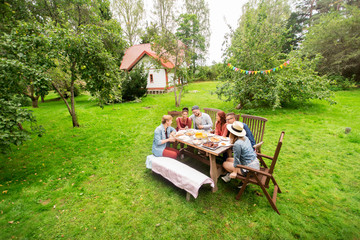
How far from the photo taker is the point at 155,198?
3506mm

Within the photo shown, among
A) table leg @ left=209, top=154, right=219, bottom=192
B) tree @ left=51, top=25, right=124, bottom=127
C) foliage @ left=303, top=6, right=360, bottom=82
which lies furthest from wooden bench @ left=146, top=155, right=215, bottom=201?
foliage @ left=303, top=6, right=360, bottom=82

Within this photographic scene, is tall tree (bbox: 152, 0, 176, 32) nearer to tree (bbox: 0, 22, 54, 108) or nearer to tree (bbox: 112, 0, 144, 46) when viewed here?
tree (bbox: 112, 0, 144, 46)

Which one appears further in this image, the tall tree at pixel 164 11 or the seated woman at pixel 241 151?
the tall tree at pixel 164 11

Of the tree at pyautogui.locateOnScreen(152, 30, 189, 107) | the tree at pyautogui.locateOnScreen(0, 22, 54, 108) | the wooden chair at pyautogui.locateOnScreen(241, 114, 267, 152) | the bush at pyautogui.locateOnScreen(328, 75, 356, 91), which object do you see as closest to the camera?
the tree at pyautogui.locateOnScreen(0, 22, 54, 108)

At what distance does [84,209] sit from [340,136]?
908 cm

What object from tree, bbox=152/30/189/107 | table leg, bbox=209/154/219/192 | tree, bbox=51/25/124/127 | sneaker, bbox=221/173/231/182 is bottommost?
sneaker, bbox=221/173/231/182

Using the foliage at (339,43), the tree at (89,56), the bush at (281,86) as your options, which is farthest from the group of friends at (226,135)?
the foliage at (339,43)

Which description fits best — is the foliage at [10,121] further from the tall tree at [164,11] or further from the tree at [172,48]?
the tall tree at [164,11]

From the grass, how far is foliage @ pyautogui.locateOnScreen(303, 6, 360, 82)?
47.7 feet

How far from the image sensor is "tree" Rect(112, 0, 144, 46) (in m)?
24.2

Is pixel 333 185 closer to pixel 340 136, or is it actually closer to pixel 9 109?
pixel 340 136

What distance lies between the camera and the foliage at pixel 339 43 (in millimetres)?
14578

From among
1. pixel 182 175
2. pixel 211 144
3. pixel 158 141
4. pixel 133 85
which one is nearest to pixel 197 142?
pixel 211 144

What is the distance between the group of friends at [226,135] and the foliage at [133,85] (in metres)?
11.6
